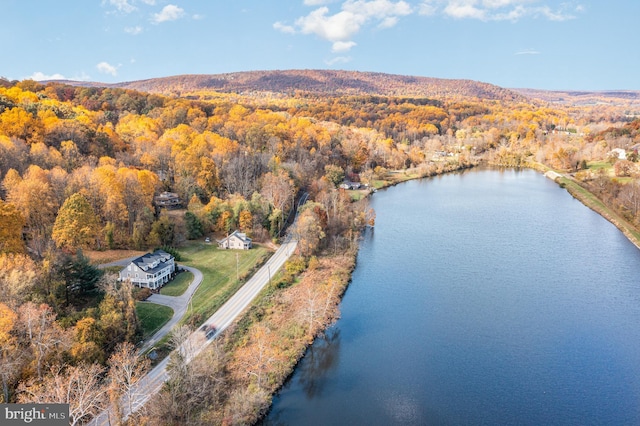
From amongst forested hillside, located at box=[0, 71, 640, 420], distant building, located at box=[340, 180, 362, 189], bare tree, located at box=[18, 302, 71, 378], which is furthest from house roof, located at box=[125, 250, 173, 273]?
distant building, located at box=[340, 180, 362, 189]

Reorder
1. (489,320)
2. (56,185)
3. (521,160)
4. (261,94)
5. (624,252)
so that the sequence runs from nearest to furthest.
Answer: (489,320)
(56,185)
(624,252)
(521,160)
(261,94)

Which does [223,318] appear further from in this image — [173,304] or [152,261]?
[152,261]

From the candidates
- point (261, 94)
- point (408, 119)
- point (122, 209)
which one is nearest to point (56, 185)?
point (122, 209)

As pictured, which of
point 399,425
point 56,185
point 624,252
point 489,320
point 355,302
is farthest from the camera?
point 624,252

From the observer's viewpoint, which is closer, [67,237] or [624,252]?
[67,237]

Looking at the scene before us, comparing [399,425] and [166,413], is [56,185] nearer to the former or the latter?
[166,413]

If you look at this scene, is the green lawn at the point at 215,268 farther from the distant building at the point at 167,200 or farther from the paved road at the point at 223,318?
the distant building at the point at 167,200

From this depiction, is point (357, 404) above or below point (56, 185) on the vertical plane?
below

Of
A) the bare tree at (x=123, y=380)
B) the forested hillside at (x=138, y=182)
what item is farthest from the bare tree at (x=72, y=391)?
the bare tree at (x=123, y=380)
